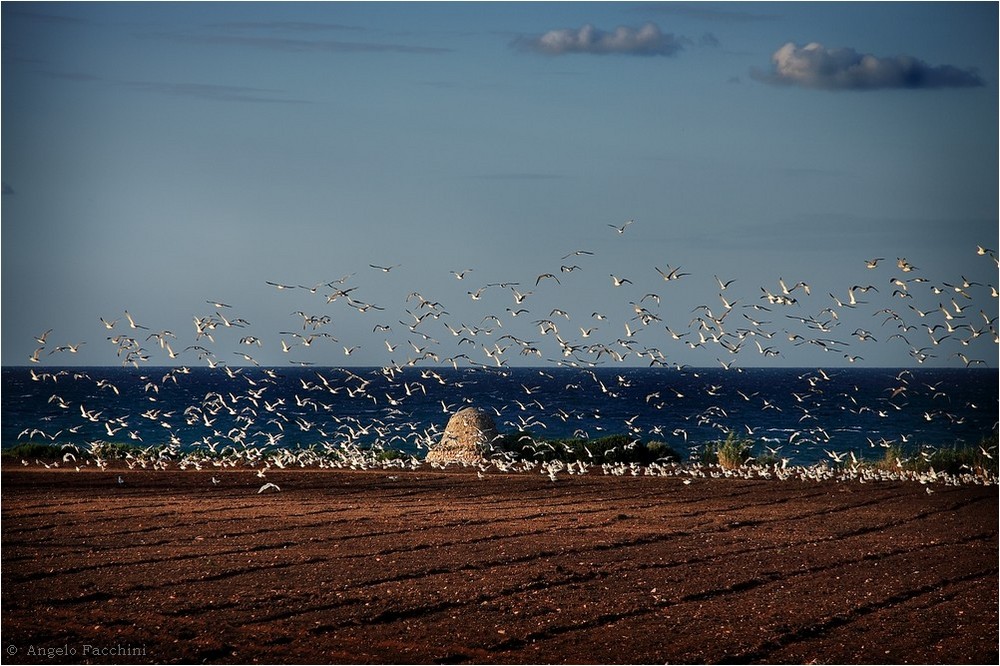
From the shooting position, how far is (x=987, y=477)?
821 inches

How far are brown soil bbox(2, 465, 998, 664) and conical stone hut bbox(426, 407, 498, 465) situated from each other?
5.47 meters

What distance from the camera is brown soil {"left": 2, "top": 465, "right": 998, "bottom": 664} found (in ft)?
28.9

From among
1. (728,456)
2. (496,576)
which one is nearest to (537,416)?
(728,456)

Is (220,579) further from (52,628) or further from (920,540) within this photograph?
(920,540)

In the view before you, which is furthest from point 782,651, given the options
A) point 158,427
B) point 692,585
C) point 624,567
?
point 158,427

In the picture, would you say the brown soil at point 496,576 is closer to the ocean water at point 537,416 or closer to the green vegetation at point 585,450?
the green vegetation at point 585,450

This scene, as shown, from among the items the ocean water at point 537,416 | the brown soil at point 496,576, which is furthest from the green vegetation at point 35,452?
the brown soil at point 496,576

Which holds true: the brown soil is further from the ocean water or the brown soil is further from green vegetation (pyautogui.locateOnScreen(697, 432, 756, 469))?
the ocean water

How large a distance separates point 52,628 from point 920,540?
31.8 ft

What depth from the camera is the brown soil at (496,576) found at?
8.81 m

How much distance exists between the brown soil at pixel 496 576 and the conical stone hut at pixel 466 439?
547cm

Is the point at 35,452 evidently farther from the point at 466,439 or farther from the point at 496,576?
the point at 496,576

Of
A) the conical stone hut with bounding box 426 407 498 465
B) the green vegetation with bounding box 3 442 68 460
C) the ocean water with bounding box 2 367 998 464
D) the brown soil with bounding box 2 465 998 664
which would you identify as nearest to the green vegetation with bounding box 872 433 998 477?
the ocean water with bounding box 2 367 998 464

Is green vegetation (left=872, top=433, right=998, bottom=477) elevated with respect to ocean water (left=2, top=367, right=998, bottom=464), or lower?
lower
